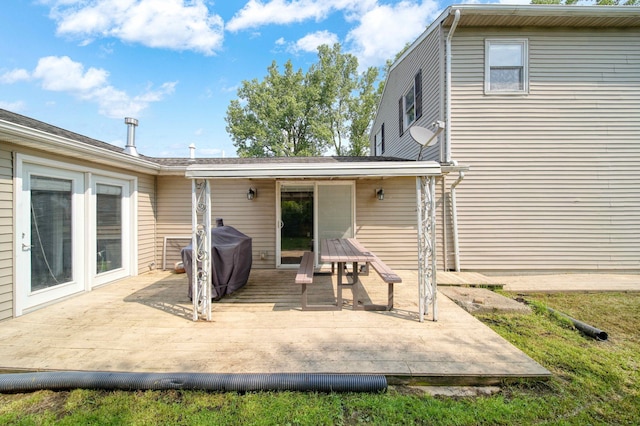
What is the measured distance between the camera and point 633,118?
625cm

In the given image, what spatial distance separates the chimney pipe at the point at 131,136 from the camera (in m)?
6.85

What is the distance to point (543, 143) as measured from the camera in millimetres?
6238

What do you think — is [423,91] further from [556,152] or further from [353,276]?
[353,276]

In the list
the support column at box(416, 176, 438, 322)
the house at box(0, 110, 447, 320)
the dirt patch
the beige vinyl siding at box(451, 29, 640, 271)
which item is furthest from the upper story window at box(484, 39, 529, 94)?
the dirt patch

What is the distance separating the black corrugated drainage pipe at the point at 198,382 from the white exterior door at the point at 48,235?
211 centimetres

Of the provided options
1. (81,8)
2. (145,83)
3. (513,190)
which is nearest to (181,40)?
(145,83)

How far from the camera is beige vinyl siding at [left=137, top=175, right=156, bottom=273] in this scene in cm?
621

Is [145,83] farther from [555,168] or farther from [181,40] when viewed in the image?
[555,168]

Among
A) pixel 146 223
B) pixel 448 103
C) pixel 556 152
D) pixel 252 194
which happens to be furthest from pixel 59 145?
pixel 556 152

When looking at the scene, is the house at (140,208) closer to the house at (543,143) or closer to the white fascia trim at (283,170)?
the white fascia trim at (283,170)

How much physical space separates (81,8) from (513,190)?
39.5 feet

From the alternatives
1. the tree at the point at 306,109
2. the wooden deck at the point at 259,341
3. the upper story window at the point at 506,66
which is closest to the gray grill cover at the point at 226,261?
the wooden deck at the point at 259,341

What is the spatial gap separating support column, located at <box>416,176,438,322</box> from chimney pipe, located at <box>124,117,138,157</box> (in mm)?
6759

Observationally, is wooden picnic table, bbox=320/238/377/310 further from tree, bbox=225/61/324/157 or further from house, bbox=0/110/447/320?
tree, bbox=225/61/324/157
